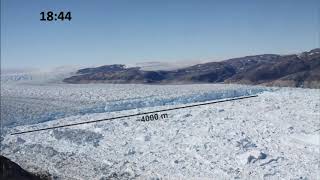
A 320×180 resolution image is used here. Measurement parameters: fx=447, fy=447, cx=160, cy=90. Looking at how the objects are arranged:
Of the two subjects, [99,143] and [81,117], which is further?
[81,117]

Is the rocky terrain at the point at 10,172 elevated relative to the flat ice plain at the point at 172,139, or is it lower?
elevated

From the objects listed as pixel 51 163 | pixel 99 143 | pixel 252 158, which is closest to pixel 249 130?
pixel 252 158

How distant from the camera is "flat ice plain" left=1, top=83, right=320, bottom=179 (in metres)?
9.66

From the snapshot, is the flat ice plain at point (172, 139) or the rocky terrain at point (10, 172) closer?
the rocky terrain at point (10, 172)

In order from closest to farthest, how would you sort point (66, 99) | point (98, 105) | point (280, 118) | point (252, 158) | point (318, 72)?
point (252, 158)
point (280, 118)
point (98, 105)
point (66, 99)
point (318, 72)

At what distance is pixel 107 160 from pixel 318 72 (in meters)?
16.3

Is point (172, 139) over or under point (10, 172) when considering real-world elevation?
under

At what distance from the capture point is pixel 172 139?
1191 cm

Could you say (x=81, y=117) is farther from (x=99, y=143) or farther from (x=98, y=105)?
(x=99, y=143)

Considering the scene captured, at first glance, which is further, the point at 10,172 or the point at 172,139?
the point at 172,139

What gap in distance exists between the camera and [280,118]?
1352 centimetres

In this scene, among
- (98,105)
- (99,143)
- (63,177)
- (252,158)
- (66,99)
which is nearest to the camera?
(63,177)

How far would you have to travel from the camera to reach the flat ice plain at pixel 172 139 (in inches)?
380

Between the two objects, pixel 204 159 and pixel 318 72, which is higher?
pixel 318 72
